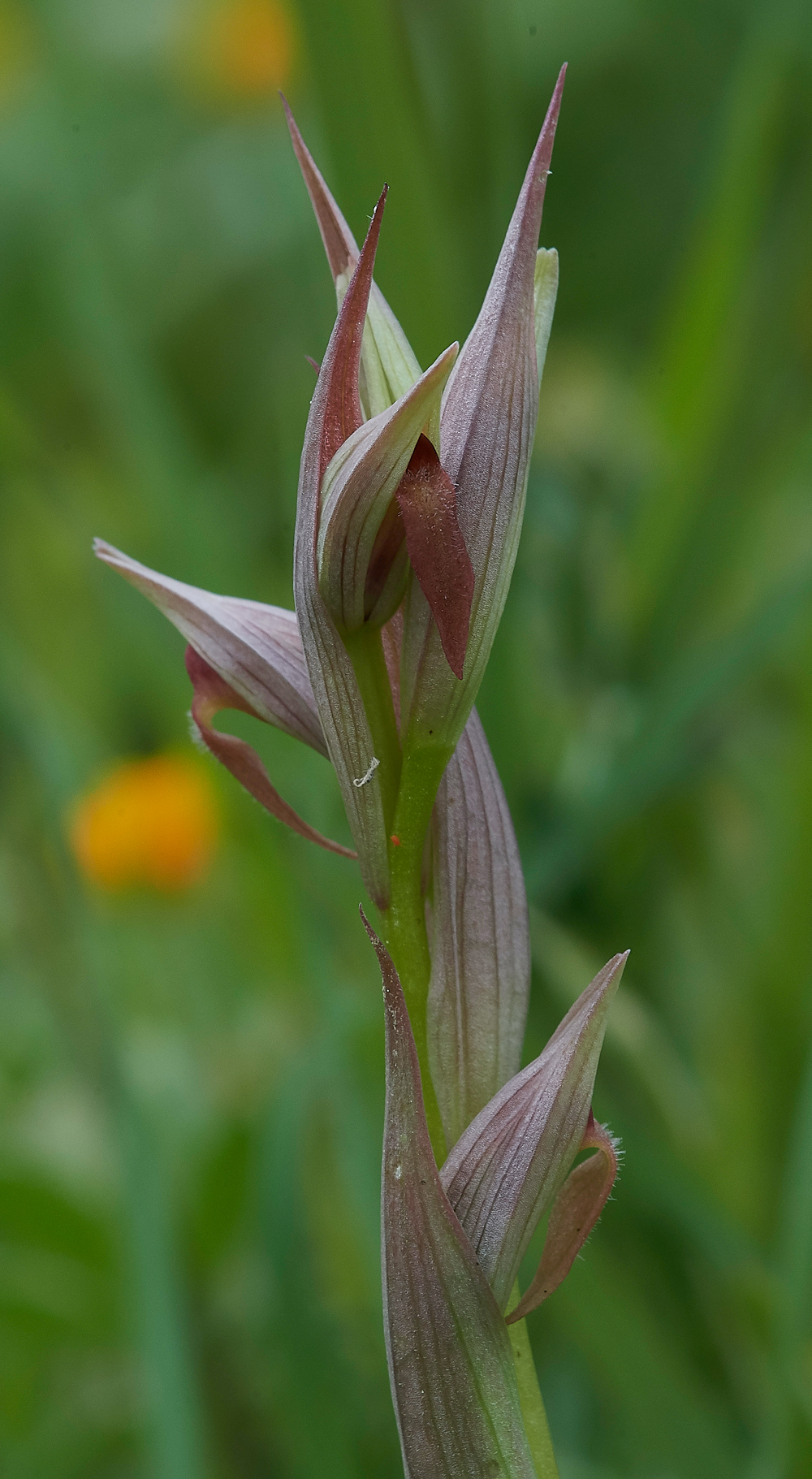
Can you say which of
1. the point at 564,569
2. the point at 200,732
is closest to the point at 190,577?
the point at 564,569

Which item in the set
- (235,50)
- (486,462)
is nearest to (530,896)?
(486,462)

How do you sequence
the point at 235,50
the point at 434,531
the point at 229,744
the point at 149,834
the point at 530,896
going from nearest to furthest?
the point at 434,531 → the point at 229,744 → the point at 530,896 → the point at 149,834 → the point at 235,50

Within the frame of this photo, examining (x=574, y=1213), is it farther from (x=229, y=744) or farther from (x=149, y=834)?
(x=149, y=834)

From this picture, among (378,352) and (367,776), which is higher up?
(378,352)

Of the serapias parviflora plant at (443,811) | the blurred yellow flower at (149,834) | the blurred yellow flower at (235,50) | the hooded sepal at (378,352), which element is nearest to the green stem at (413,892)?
the serapias parviflora plant at (443,811)

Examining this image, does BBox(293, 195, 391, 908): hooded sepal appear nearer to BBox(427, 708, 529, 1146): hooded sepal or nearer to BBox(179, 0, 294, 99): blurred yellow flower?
BBox(427, 708, 529, 1146): hooded sepal

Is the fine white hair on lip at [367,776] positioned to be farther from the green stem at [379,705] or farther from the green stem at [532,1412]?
the green stem at [532,1412]

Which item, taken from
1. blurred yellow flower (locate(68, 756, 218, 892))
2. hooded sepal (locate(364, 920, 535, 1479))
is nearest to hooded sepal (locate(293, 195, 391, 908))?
hooded sepal (locate(364, 920, 535, 1479))
